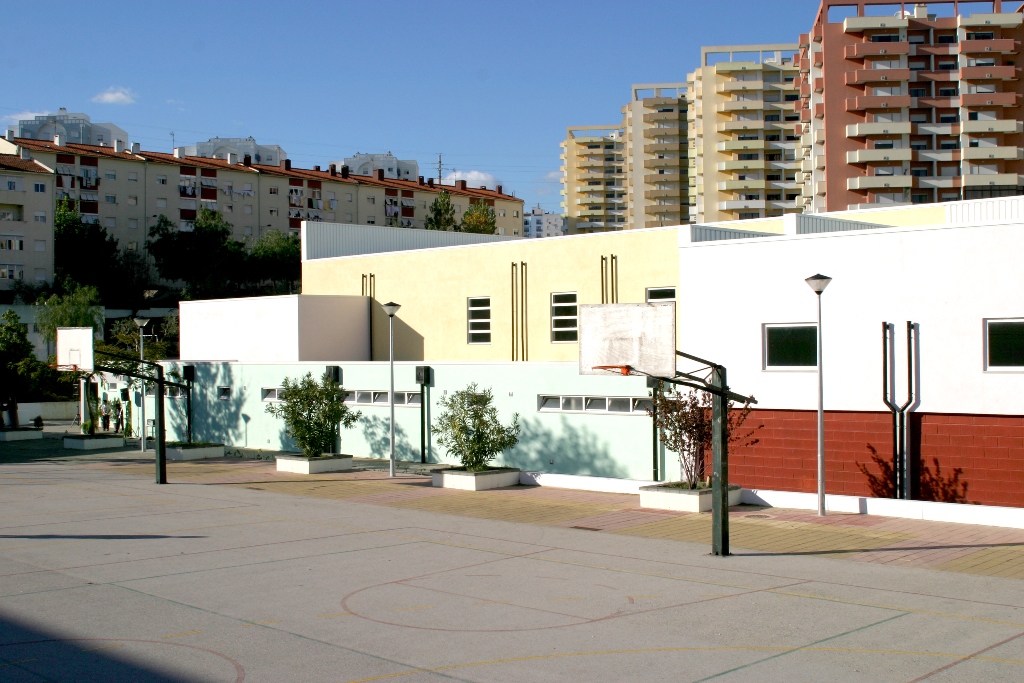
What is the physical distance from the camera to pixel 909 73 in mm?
78562

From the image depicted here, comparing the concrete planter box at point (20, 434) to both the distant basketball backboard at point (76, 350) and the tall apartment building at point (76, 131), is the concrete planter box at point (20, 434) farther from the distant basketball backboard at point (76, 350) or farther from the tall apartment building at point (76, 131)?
the tall apartment building at point (76, 131)

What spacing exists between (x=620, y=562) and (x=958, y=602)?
4.51 metres

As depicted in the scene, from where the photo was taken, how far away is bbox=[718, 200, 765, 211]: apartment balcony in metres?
96.8

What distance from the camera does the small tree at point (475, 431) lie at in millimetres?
23344

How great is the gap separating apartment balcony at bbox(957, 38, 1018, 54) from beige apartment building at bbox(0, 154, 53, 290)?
73.1 meters

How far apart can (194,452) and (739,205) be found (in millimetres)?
74164

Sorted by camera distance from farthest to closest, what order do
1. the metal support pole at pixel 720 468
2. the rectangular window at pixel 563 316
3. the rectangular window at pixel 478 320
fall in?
the rectangular window at pixel 478 320
the rectangular window at pixel 563 316
the metal support pole at pixel 720 468

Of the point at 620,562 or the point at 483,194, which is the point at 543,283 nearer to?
the point at 620,562

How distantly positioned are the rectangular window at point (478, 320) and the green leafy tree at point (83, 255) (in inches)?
2180

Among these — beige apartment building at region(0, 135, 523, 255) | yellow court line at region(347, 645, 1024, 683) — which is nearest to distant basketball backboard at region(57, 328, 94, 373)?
yellow court line at region(347, 645, 1024, 683)

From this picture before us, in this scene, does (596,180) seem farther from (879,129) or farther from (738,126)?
(879,129)

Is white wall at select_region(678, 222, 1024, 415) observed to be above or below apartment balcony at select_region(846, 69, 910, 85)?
below

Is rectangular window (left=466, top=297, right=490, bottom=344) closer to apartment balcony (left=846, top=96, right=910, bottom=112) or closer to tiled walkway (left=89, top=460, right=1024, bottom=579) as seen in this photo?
tiled walkway (left=89, top=460, right=1024, bottom=579)

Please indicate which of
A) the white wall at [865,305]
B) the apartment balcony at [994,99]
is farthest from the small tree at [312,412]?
the apartment balcony at [994,99]
